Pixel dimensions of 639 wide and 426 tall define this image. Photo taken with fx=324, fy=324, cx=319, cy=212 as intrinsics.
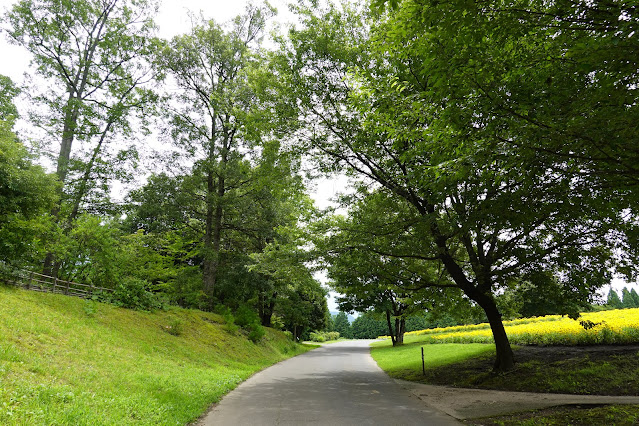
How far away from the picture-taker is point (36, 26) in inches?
643

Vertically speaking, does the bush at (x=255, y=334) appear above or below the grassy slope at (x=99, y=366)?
below

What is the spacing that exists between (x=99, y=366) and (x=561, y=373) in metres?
11.5

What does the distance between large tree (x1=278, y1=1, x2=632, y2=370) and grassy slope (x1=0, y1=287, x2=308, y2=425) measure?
627 centimetres

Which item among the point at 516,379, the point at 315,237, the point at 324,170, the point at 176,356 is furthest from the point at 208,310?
the point at 516,379

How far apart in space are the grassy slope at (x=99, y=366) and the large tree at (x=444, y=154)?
6.27 meters

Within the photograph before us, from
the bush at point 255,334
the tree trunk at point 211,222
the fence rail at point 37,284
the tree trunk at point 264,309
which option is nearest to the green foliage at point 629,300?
the tree trunk at point 264,309

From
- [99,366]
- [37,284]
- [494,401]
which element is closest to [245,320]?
[37,284]

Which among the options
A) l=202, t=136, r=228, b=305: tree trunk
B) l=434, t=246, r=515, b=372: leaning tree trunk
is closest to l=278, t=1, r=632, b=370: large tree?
l=434, t=246, r=515, b=372: leaning tree trunk

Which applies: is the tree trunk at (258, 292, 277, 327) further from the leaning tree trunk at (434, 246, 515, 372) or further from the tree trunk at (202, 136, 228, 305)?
the leaning tree trunk at (434, 246, 515, 372)

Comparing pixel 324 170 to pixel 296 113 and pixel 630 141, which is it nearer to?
pixel 296 113

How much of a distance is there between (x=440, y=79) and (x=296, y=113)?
7272mm

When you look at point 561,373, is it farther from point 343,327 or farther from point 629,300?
point 343,327

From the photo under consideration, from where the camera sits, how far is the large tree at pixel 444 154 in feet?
14.3

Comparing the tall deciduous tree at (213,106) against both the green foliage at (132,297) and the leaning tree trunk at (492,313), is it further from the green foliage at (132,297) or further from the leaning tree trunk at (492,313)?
the leaning tree trunk at (492,313)
